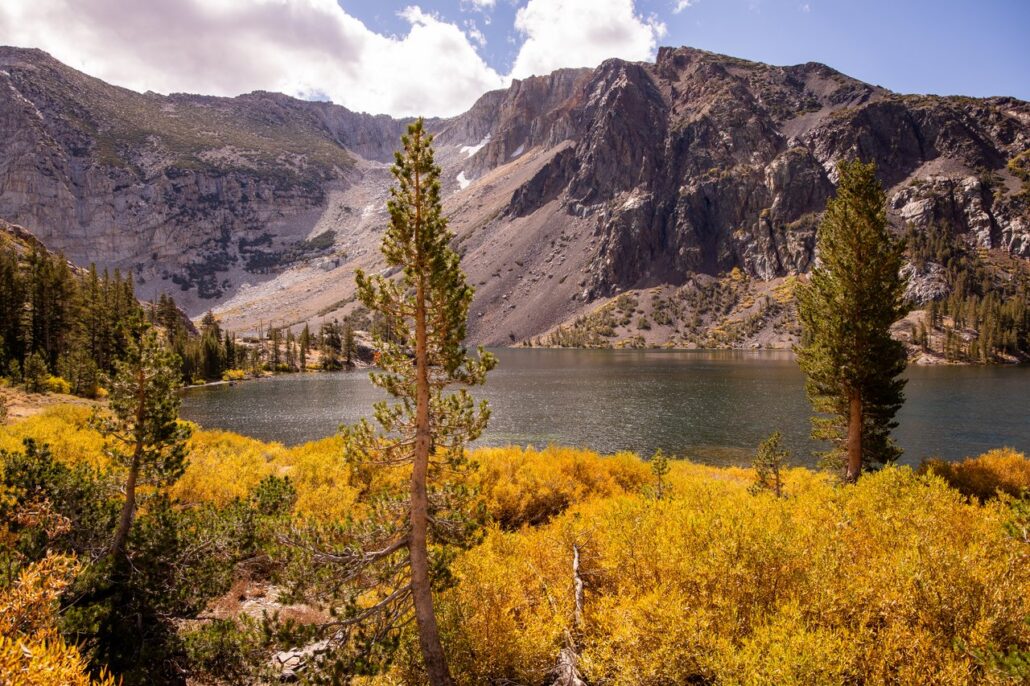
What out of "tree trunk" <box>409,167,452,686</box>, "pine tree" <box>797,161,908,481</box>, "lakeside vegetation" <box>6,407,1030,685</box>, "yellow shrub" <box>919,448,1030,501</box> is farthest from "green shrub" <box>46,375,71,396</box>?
"yellow shrub" <box>919,448,1030,501</box>

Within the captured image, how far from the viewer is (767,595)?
11.2 meters

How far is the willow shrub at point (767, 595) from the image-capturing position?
866 centimetres

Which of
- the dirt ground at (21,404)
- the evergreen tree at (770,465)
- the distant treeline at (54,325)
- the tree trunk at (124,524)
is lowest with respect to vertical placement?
the evergreen tree at (770,465)

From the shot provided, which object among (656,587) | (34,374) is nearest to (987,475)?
(656,587)

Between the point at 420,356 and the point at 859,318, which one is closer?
the point at 420,356

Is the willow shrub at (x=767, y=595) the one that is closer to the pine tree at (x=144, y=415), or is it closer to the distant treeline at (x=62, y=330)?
the pine tree at (x=144, y=415)

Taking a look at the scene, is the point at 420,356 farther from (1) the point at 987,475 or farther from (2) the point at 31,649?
(1) the point at 987,475

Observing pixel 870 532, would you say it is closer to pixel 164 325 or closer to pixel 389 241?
pixel 389 241

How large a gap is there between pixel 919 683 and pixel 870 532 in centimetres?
510

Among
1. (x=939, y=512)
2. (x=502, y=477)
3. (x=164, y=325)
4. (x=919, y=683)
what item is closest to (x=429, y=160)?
(x=919, y=683)

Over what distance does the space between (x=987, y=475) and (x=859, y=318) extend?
1013cm

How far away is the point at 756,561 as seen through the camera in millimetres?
11539

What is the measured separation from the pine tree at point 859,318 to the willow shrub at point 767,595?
39.5ft

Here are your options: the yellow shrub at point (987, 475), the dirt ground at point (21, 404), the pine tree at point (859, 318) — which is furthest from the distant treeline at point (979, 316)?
the dirt ground at point (21, 404)
